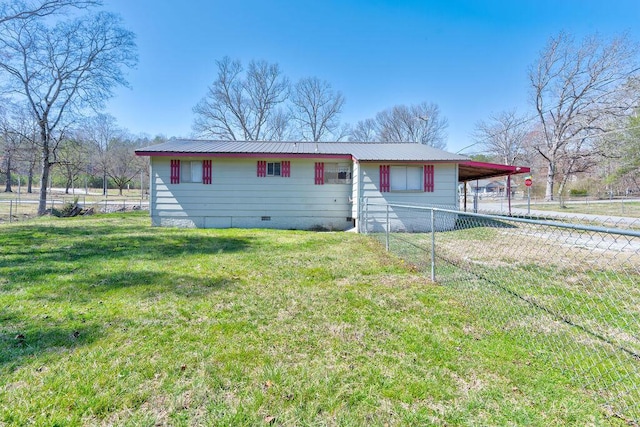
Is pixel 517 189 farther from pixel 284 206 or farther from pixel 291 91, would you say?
pixel 284 206

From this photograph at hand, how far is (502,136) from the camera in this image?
3550 cm

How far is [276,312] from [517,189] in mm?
53583

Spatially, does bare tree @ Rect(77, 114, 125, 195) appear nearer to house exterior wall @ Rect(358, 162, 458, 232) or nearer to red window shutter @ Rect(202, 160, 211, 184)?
red window shutter @ Rect(202, 160, 211, 184)

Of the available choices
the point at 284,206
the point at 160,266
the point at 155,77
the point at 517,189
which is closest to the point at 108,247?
the point at 160,266

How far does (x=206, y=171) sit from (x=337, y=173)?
4.82 metres

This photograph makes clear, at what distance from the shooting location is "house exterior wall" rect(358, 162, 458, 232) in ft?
32.6

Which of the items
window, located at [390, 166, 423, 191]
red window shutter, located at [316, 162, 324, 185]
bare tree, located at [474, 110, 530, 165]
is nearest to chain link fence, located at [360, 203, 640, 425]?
window, located at [390, 166, 423, 191]

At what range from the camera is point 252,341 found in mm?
2650

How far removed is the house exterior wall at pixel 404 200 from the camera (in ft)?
32.6

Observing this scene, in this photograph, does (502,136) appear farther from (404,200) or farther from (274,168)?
(274,168)

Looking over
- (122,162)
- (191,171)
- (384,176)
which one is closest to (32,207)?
(191,171)

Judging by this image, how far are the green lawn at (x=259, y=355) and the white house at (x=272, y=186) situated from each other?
5965 mm

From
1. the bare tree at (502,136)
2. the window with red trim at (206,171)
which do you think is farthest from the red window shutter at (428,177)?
the bare tree at (502,136)

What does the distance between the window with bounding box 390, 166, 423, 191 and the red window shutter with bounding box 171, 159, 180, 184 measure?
7668 millimetres
